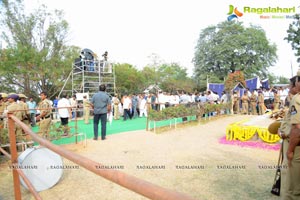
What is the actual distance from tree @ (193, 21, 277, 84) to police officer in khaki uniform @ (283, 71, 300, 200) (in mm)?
33904

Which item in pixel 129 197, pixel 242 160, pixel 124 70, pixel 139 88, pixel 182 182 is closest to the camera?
pixel 129 197

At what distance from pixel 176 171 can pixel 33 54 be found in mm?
12859

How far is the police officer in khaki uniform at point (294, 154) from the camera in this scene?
8.21 feet

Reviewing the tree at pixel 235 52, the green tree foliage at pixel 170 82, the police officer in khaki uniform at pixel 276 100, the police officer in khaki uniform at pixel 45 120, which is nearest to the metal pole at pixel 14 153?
the police officer in khaki uniform at pixel 45 120

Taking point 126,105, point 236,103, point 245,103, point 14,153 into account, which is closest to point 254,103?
point 245,103

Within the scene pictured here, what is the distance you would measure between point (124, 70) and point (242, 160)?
71.5 ft

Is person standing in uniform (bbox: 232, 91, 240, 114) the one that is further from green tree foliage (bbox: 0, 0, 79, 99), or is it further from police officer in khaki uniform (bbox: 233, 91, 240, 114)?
green tree foliage (bbox: 0, 0, 79, 99)

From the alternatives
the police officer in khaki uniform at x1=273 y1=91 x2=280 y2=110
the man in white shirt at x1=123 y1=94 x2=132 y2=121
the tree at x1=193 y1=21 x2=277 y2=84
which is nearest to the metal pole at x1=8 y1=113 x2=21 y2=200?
the man in white shirt at x1=123 y1=94 x2=132 y2=121

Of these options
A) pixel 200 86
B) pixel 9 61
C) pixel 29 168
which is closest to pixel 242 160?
pixel 29 168

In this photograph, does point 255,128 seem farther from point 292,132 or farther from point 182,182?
point 292,132

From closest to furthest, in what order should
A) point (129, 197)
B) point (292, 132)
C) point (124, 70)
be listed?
1. point (292, 132)
2. point (129, 197)
3. point (124, 70)

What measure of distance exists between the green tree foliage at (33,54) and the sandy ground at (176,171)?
954 cm

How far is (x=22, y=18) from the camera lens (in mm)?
16953

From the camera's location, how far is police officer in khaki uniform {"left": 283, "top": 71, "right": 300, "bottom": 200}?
2.50 metres
